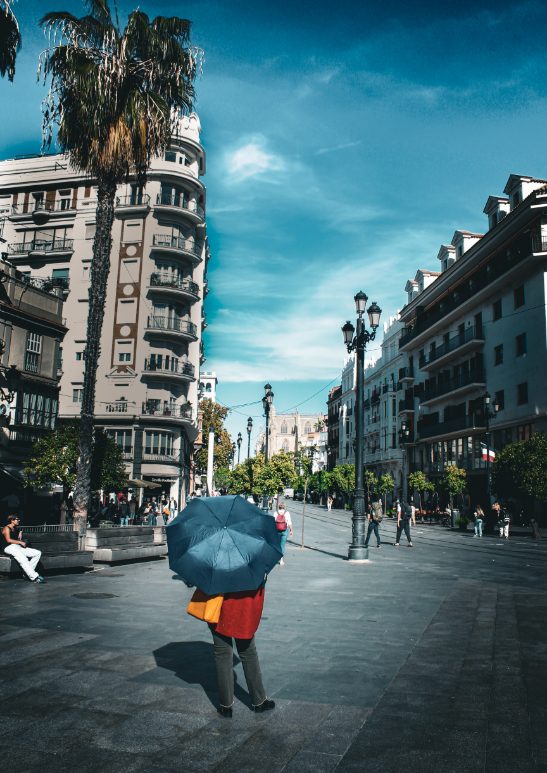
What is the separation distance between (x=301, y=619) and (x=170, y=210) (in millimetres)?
41964

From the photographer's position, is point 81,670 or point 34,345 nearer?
point 81,670

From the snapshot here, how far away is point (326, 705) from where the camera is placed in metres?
4.91

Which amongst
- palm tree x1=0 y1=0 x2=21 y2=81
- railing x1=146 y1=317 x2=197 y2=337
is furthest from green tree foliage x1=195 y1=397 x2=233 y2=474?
palm tree x1=0 y1=0 x2=21 y2=81

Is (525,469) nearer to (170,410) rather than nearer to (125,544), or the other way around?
(125,544)

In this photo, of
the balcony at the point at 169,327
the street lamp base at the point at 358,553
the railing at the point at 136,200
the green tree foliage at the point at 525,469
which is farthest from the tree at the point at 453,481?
the railing at the point at 136,200

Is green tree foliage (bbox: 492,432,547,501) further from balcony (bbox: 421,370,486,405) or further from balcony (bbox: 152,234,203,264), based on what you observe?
balcony (bbox: 152,234,203,264)

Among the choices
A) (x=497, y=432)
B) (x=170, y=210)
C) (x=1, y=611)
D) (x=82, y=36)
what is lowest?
(x=1, y=611)

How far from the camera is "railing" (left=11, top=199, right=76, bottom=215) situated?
47.9 metres

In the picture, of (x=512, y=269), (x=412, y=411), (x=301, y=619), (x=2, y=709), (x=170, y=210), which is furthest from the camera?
(x=412, y=411)

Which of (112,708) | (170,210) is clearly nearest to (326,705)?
(112,708)

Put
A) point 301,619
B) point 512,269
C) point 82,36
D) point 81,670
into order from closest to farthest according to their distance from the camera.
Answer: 1. point 81,670
2. point 301,619
3. point 82,36
4. point 512,269

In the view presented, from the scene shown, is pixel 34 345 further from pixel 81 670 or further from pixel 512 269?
Result: pixel 512 269

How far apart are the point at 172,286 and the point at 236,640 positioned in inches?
1704

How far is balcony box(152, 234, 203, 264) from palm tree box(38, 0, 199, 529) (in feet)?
98.7
